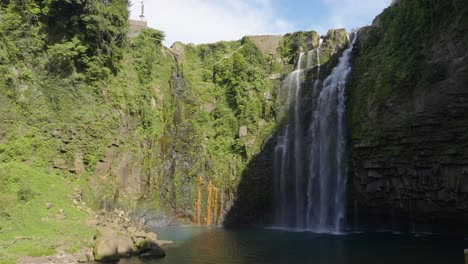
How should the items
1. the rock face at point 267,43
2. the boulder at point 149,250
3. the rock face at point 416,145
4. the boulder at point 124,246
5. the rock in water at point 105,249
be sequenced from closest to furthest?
the rock in water at point 105,249, the boulder at point 124,246, the boulder at point 149,250, the rock face at point 416,145, the rock face at point 267,43

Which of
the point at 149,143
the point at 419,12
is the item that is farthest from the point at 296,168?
the point at 419,12

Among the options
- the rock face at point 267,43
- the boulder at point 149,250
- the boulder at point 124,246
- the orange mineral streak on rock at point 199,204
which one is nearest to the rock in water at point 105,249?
the boulder at point 124,246

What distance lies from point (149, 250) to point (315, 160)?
17087 millimetres

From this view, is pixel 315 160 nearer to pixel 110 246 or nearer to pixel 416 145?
pixel 416 145

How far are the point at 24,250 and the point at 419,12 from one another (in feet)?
87.4

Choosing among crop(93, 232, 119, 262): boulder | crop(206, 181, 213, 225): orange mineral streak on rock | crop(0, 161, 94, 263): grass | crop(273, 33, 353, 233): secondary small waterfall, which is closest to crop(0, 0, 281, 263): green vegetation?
crop(0, 161, 94, 263): grass

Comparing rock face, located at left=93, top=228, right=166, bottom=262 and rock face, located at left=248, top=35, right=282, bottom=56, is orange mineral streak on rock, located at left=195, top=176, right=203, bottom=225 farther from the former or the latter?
rock face, located at left=248, top=35, right=282, bottom=56

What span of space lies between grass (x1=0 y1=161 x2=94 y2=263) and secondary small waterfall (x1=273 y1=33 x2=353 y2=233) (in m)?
17.1

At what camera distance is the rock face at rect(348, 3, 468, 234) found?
22406 mm

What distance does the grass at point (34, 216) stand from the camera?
17453mm

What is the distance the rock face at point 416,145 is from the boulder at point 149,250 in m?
15.7

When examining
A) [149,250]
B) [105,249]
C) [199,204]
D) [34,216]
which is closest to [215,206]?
[199,204]

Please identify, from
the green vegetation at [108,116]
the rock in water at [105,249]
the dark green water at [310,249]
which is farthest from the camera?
the green vegetation at [108,116]

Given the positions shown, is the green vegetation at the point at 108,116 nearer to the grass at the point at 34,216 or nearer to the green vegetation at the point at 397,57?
the grass at the point at 34,216
